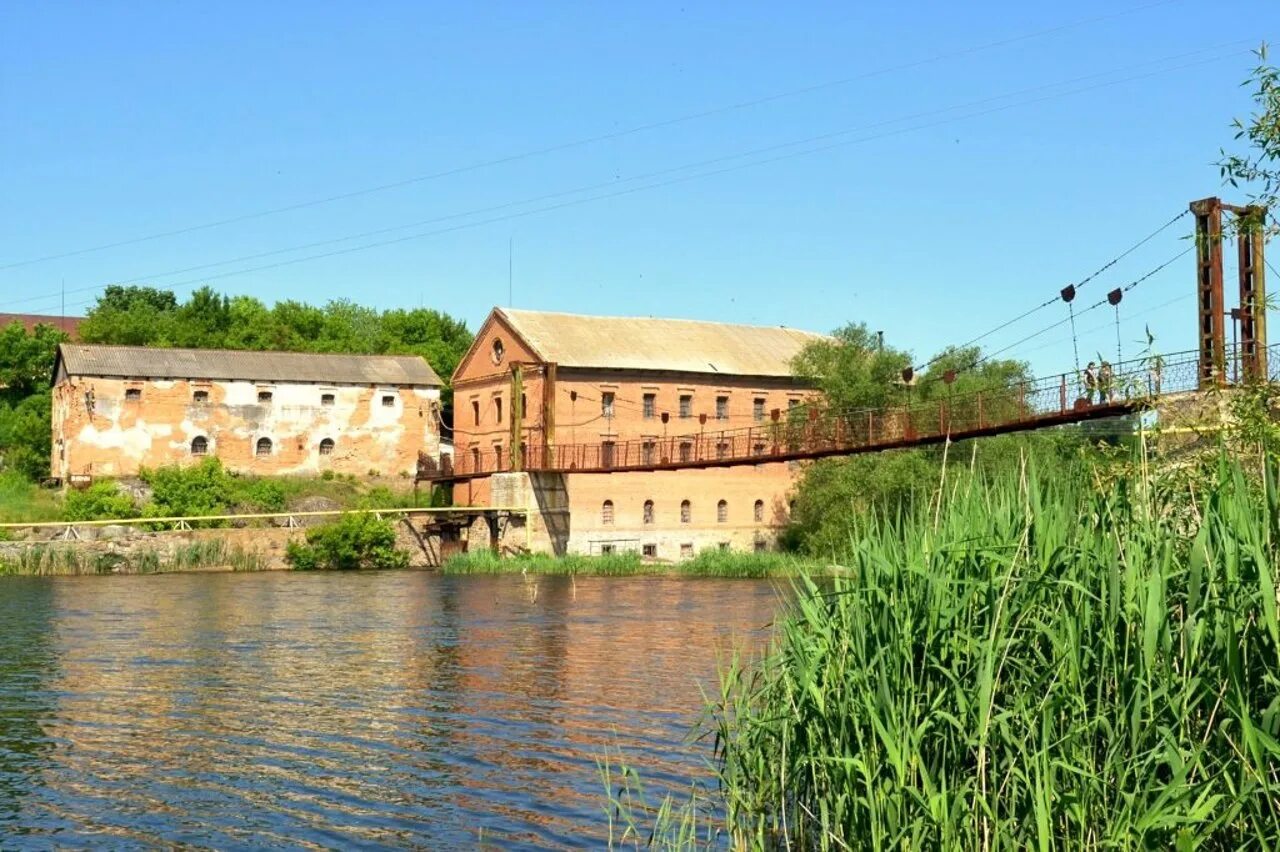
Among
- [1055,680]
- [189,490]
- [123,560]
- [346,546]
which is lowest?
→ [123,560]

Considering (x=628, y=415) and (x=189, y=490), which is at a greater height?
(x=628, y=415)

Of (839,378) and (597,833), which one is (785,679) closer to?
(597,833)

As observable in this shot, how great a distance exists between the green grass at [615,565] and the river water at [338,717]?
11.5 m

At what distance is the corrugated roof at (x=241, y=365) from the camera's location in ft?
153

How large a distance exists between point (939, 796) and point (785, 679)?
1987 mm

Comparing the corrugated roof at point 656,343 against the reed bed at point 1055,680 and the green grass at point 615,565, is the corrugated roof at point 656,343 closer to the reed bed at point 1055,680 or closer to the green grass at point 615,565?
the green grass at point 615,565

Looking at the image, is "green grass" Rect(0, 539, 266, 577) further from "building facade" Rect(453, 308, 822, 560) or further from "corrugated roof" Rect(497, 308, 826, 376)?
"corrugated roof" Rect(497, 308, 826, 376)

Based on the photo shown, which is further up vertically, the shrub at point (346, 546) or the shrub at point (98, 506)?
the shrub at point (98, 506)

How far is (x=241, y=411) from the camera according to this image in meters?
48.3

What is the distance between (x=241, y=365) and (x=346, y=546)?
1093 cm

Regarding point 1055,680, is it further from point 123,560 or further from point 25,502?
point 25,502

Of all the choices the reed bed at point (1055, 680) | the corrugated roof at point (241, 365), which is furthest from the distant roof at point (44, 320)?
the reed bed at point (1055, 680)

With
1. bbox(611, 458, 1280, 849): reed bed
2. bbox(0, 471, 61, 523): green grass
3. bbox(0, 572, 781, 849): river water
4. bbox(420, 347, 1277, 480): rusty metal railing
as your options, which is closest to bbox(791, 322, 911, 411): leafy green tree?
bbox(420, 347, 1277, 480): rusty metal railing

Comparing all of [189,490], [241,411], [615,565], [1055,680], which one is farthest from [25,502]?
[1055,680]
